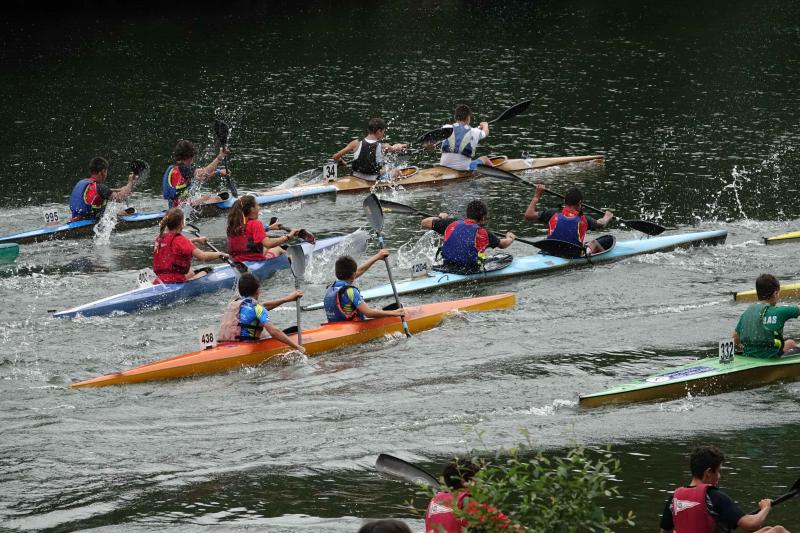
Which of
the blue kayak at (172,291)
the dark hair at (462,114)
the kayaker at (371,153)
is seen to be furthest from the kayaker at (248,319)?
the dark hair at (462,114)

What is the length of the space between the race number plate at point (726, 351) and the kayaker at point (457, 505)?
205 inches

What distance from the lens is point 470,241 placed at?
15445 millimetres

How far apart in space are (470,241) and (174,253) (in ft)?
13.2

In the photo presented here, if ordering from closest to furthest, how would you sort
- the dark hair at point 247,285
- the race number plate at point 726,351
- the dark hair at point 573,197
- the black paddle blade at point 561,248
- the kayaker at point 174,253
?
the race number plate at point 726,351, the dark hair at point 247,285, the kayaker at point 174,253, the dark hair at point 573,197, the black paddle blade at point 561,248

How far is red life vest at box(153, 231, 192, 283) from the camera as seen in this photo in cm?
1507

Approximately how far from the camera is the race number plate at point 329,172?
69.8 ft

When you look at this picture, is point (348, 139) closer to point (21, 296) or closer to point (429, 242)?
point (429, 242)

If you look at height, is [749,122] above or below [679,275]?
above

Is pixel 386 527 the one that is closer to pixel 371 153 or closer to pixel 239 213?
pixel 239 213

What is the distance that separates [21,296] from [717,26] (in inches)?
1047

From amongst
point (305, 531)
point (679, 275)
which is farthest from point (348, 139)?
point (305, 531)

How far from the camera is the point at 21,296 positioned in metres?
15.5

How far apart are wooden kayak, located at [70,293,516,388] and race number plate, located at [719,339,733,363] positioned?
3.72 metres

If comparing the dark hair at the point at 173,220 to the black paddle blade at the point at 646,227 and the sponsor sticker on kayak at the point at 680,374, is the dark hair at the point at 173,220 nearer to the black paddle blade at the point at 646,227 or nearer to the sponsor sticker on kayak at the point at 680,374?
the sponsor sticker on kayak at the point at 680,374
